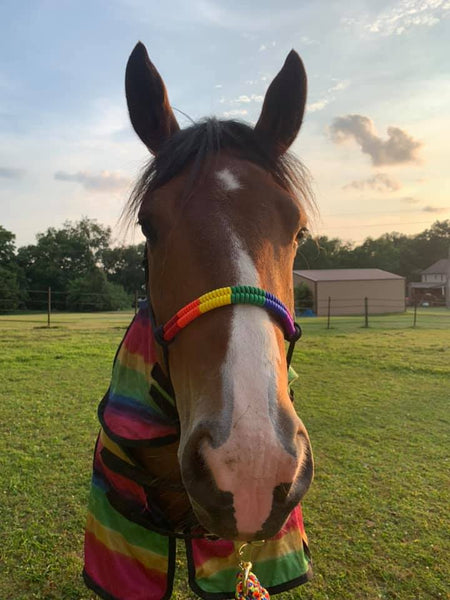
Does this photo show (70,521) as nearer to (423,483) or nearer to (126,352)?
(126,352)

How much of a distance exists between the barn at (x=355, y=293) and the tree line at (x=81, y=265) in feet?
9.83

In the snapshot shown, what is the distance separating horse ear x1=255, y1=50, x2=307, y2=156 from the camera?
6.06 feet

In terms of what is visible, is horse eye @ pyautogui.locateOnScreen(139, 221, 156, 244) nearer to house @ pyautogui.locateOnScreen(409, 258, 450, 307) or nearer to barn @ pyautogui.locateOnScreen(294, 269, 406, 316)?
barn @ pyautogui.locateOnScreen(294, 269, 406, 316)

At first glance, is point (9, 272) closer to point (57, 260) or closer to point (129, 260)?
point (57, 260)

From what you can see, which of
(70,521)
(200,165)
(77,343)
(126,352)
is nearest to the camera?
(200,165)

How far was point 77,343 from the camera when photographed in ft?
40.5

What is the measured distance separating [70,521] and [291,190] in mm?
3207

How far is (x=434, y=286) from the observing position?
186 feet

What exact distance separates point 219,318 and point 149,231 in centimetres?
58

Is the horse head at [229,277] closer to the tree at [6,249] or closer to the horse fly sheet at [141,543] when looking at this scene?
the horse fly sheet at [141,543]

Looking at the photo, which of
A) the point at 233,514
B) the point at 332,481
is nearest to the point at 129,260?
the point at 332,481

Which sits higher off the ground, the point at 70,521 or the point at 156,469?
the point at 156,469

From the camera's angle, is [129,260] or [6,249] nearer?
[129,260]

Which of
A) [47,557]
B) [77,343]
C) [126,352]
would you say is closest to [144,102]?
[126,352]
